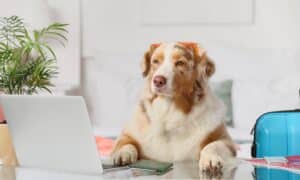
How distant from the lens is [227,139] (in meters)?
1.56

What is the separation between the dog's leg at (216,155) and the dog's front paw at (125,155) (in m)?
0.19

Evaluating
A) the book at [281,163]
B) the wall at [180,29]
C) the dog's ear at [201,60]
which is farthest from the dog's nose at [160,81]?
the wall at [180,29]

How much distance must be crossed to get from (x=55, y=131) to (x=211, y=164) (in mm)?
389

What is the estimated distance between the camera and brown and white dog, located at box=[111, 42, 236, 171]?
154cm

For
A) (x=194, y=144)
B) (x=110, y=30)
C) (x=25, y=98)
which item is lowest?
(x=194, y=144)

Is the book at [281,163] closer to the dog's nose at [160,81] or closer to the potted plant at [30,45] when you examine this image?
the dog's nose at [160,81]

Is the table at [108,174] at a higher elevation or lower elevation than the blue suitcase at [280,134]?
lower

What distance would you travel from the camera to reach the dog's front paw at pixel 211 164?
124 cm

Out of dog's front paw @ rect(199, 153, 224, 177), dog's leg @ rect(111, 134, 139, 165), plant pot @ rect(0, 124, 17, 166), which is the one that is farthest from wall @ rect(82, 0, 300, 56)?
plant pot @ rect(0, 124, 17, 166)

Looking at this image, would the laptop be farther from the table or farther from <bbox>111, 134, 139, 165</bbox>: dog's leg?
<bbox>111, 134, 139, 165</bbox>: dog's leg

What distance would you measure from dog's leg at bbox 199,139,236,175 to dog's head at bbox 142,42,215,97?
0.66 feet

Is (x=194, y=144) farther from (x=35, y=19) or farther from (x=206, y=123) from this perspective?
(x=35, y=19)

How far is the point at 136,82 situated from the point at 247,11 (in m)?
0.71

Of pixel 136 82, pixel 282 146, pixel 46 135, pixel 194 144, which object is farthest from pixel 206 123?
pixel 136 82
